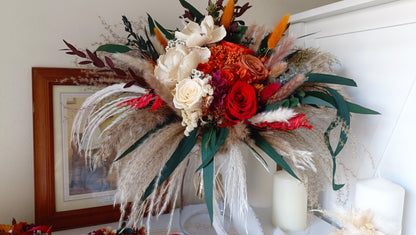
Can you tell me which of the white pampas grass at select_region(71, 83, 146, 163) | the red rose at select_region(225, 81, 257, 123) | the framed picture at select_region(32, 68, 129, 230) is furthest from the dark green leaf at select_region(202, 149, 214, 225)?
the framed picture at select_region(32, 68, 129, 230)

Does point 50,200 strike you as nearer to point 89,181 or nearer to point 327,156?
point 89,181

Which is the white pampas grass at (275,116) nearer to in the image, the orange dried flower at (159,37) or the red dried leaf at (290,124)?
the red dried leaf at (290,124)

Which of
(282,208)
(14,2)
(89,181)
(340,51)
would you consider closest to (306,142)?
(282,208)

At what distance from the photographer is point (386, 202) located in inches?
26.5

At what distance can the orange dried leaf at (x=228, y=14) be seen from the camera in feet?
2.38

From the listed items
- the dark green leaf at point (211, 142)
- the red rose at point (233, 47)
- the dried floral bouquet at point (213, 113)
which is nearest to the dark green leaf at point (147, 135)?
the dried floral bouquet at point (213, 113)

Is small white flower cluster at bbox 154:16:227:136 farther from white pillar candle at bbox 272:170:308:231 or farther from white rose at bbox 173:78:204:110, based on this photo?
white pillar candle at bbox 272:170:308:231

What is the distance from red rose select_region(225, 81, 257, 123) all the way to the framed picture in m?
0.34

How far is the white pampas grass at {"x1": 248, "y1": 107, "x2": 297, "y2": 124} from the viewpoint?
21.9 inches

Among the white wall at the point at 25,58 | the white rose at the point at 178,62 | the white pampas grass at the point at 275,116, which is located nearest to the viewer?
the white pampas grass at the point at 275,116

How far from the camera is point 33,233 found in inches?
27.0

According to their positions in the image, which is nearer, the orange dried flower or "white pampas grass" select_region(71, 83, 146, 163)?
"white pampas grass" select_region(71, 83, 146, 163)

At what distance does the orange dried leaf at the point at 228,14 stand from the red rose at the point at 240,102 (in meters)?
0.20

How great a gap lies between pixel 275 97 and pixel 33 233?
24.8 inches
